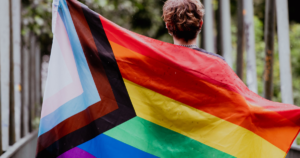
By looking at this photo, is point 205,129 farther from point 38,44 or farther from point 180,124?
point 38,44

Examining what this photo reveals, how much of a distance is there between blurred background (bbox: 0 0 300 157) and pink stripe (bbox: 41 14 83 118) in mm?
1748

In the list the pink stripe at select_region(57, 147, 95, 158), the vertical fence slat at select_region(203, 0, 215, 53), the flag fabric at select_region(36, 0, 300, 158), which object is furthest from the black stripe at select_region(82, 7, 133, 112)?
the vertical fence slat at select_region(203, 0, 215, 53)

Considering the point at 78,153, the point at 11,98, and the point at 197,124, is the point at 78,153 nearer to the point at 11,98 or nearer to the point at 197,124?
the point at 197,124

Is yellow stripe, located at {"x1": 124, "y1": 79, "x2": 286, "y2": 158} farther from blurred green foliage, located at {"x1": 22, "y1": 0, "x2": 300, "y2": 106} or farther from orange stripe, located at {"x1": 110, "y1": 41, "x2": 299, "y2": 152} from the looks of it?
blurred green foliage, located at {"x1": 22, "y1": 0, "x2": 300, "y2": 106}

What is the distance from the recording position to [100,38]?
89.0 inches

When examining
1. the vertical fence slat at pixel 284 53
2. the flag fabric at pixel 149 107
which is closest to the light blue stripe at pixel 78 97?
the flag fabric at pixel 149 107

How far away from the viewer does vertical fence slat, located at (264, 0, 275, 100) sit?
165 inches

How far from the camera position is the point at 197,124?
213cm

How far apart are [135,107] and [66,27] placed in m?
0.77

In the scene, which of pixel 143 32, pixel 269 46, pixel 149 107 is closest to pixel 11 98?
pixel 149 107

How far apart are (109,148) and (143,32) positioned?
316 inches

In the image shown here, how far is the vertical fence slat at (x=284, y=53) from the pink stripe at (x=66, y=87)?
273 cm

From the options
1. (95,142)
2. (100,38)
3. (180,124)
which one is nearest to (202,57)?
(180,124)

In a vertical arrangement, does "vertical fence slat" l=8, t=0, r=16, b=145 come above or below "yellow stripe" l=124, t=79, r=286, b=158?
below
